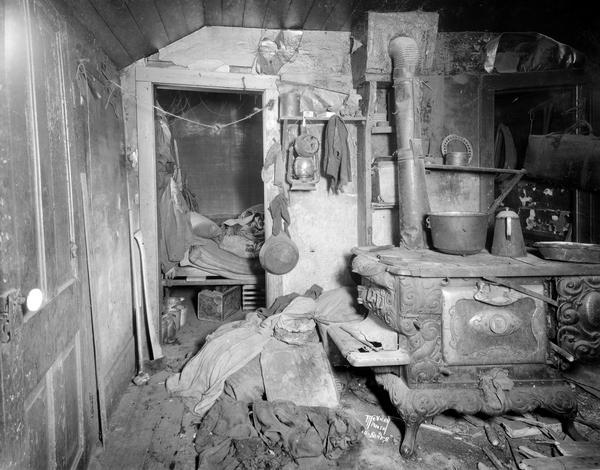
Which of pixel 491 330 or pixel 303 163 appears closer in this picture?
pixel 491 330

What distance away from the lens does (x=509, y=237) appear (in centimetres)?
326

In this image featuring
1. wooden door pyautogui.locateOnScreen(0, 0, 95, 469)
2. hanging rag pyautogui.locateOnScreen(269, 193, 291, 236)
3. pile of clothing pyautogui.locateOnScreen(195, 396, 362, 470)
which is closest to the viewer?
wooden door pyautogui.locateOnScreen(0, 0, 95, 469)

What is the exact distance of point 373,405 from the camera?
3422 mm

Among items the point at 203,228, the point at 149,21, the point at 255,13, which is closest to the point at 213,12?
the point at 255,13

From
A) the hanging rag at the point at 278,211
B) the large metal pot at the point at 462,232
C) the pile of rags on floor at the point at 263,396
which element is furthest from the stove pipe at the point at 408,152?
the hanging rag at the point at 278,211

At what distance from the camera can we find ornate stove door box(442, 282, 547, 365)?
2.89 meters

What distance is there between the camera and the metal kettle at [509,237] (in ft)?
10.7

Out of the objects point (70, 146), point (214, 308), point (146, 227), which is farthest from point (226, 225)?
point (70, 146)

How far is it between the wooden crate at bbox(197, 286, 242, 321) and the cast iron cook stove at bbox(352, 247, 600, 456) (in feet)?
10.2

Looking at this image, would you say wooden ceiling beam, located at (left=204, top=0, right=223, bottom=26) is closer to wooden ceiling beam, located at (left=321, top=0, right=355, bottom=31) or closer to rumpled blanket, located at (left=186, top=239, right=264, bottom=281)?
wooden ceiling beam, located at (left=321, top=0, right=355, bottom=31)

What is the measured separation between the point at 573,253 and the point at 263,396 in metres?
2.57

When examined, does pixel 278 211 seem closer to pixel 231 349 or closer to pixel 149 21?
pixel 231 349

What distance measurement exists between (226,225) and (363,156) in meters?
2.63

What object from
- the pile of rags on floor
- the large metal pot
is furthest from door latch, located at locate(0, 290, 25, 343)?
the large metal pot
